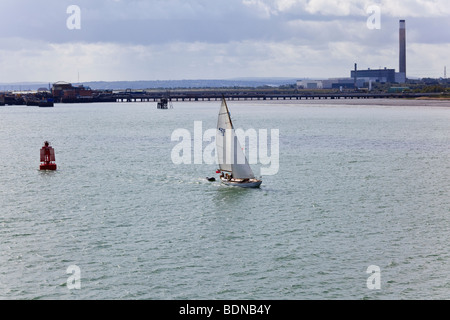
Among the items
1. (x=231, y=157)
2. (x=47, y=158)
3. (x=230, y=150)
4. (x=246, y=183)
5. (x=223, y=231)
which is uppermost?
(x=230, y=150)

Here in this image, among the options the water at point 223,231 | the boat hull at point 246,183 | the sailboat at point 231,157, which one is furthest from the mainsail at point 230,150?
the water at point 223,231

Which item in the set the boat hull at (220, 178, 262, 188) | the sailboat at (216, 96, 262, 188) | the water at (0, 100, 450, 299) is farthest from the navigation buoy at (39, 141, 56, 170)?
the boat hull at (220, 178, 262, 188)

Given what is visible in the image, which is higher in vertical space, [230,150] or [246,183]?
[230,150]

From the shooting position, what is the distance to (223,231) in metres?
49.8

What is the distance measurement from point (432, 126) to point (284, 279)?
13563 cm

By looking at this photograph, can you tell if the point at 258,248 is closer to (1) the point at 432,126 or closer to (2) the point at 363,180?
(2) the point at 363,180

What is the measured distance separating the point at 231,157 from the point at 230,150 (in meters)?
0.94

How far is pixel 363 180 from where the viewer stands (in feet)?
241

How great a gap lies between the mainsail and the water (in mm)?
2044

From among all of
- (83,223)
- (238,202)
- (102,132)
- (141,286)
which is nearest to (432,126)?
(102,132)

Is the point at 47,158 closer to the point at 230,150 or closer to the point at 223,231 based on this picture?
the point at 230,150

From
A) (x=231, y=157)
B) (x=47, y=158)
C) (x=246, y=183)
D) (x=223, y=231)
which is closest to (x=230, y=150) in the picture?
(x=231, y=157)

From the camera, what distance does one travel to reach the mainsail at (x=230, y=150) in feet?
220

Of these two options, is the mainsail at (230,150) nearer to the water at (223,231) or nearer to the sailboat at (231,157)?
the sailboat at (231,157)
